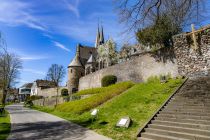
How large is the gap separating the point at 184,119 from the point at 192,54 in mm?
10233

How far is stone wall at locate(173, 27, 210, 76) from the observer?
57.9ft

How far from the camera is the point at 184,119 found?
33.1 feet

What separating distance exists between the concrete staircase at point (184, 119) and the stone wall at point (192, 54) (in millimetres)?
4364

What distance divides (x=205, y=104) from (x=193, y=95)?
1.83 metres

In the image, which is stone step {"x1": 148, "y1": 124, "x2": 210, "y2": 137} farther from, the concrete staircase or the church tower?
the church tower

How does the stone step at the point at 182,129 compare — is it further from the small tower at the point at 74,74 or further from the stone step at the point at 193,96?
the small tower at the point at 74,74

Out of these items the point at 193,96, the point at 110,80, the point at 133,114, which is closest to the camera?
the point at 193,96

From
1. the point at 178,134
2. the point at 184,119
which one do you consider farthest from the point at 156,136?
the point at 184,119

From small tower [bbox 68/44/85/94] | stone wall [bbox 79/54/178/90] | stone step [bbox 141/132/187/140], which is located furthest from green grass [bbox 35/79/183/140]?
small tower [bbox 68/44/85/94]

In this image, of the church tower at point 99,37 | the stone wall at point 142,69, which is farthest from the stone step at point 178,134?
the church tower at point 99,37

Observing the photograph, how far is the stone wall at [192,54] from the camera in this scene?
17656mm

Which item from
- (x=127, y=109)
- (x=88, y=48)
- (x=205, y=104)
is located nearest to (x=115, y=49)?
(x=88, y=48)

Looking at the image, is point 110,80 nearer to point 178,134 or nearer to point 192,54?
point 192,54

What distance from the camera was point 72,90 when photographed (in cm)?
5012
